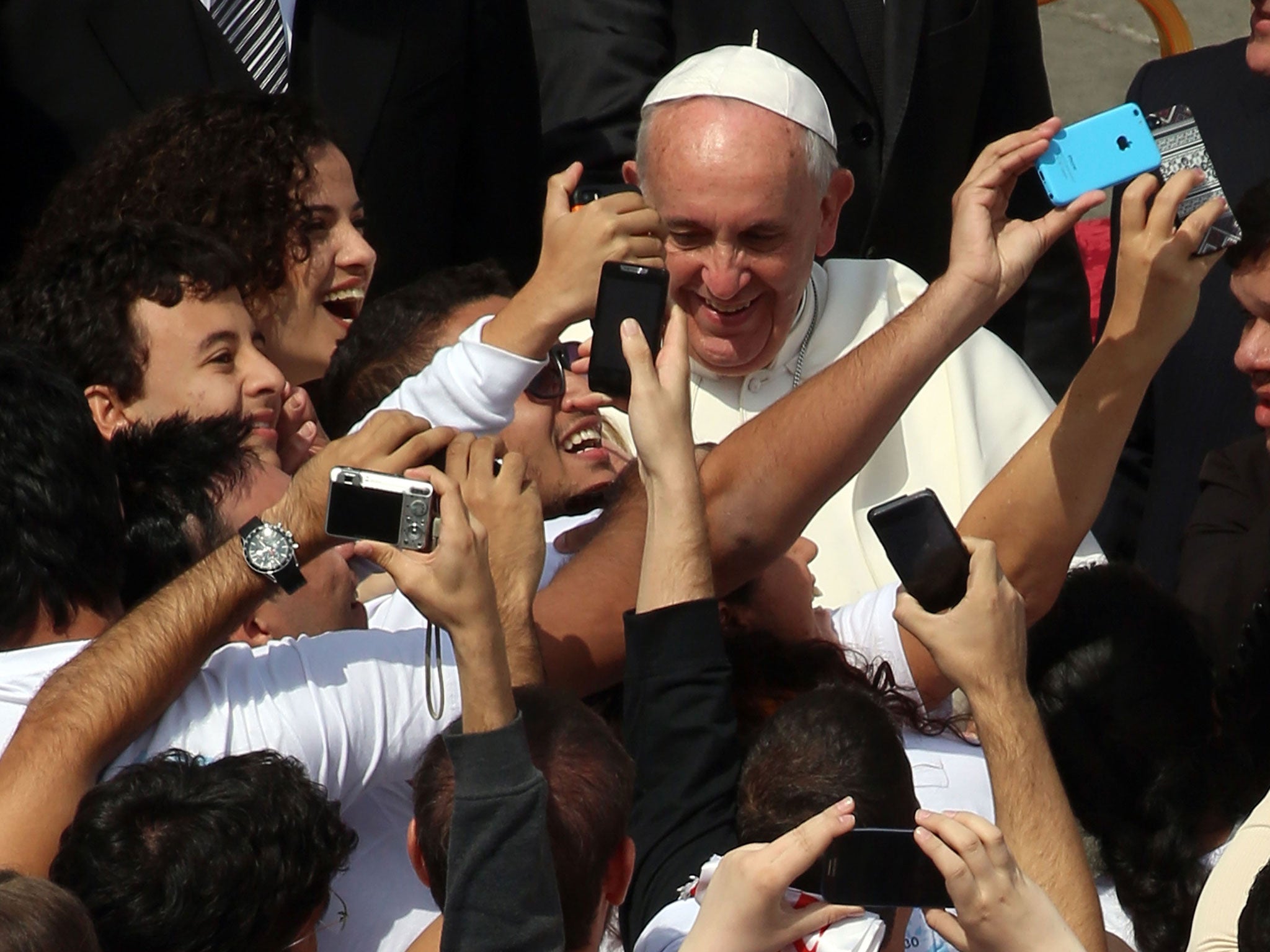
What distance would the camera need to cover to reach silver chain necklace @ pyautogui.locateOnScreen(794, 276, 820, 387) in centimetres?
443

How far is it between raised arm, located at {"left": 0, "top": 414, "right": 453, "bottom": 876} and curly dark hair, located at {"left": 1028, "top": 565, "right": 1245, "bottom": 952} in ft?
3.71

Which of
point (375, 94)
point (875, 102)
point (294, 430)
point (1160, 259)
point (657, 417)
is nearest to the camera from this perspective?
point (657, 417)

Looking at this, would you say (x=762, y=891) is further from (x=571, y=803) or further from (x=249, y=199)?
(x=249, y=199)

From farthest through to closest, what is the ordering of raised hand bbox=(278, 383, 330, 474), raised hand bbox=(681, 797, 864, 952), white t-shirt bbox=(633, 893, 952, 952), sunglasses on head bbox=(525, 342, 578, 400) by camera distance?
sunglasses on head bbox=(525, 342, 578, 400)
raised hand bbox=(278, 383, 330, 474)
white t-shirt bbox=(633, 893, 952, 952)
raised hand bbox=(681, 797, 864, 952)

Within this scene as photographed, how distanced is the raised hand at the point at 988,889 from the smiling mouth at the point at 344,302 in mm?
2255

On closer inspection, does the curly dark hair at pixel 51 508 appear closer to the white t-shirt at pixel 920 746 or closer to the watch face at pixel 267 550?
the watch face at pixel 267 550

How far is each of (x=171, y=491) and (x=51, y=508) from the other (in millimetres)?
323

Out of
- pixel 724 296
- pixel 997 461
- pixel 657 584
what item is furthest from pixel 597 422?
pixel 657 584

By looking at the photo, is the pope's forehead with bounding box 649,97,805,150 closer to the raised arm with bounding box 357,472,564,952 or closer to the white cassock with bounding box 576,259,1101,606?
the white cassock with bounding box 576,259,1101,606

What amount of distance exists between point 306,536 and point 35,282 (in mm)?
1198

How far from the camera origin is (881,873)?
2.14 metres

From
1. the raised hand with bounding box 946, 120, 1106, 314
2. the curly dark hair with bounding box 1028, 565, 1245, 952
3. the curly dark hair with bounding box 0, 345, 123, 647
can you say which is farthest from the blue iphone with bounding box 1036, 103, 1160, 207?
the curly dark hair with bounding box 0, 345, 123, 647

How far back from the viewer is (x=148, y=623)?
256 cm

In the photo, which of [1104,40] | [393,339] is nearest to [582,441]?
[393,339]
